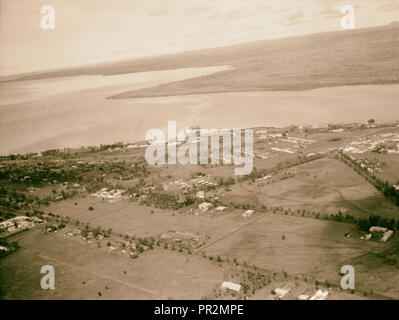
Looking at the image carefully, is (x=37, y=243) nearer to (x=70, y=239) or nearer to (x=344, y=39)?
(x=70, y=239)

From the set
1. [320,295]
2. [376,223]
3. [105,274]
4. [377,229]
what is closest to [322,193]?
[376,223]

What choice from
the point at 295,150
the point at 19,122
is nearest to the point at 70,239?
the point at 295,150

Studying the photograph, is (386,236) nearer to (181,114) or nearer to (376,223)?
(376,223)

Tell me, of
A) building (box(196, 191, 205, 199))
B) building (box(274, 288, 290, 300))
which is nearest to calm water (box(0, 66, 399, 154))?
building (box(196, 191, 205, 199))

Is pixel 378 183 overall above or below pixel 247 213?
above

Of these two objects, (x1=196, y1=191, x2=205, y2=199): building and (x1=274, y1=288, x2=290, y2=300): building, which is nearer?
(x1=274, y1=288, x2=290, y2=300): building

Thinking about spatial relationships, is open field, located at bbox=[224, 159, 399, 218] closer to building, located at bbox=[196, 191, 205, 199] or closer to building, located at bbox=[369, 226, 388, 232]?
building, located at bbox=[196, 191, 205, 199]

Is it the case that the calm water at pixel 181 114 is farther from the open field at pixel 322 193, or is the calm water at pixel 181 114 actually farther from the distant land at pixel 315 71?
the open field at pixel 322 193

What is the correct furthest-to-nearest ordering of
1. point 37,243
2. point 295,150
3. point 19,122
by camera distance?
1. point 19,122
2. point 295,150
3. point 37,243
